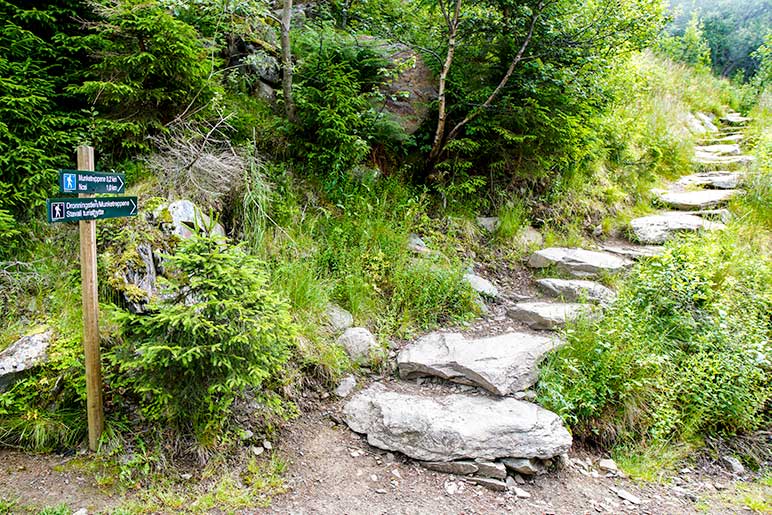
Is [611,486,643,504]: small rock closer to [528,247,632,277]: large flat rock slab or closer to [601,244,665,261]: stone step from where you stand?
[528,247,632,277]: large flat rock slab

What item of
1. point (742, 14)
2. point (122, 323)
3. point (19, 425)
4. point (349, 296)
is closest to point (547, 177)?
point (349, 296)

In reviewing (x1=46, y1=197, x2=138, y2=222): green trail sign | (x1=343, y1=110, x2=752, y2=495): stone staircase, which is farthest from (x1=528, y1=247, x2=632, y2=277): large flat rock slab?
(x1=46, y1=197, x2=138, y2=222): green trail sign

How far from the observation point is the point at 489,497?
2.92m

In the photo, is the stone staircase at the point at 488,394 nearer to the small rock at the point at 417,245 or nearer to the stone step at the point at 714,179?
the small rock at the point at 417,245

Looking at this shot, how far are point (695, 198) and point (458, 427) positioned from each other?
22.3 feet

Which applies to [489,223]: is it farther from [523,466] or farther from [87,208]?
[87,208]

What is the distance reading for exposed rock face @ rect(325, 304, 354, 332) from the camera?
4117 mm

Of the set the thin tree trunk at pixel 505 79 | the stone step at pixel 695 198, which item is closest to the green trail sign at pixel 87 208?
the thin tree trunk at pixel 505 79

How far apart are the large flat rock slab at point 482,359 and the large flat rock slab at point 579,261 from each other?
171 centimetres

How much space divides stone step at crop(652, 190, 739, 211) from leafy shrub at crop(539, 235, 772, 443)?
10.1 ft

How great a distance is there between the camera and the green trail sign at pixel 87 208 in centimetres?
247

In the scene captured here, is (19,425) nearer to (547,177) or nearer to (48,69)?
(48,69)

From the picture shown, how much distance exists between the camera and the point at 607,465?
3.39 metres

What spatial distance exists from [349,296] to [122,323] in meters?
2.16
